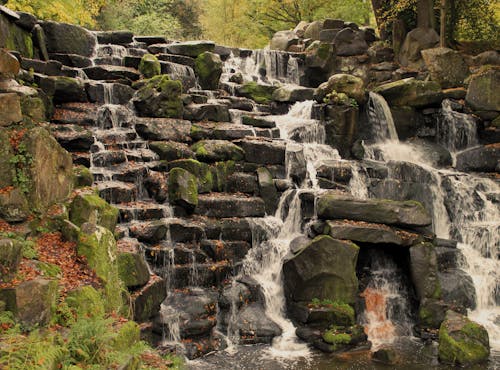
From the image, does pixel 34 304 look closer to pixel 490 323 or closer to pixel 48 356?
pixel 48 356

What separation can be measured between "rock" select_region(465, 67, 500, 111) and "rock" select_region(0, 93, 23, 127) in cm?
1703

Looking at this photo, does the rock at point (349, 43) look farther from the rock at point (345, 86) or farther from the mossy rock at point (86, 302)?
the mossy rock at point (86, 302)

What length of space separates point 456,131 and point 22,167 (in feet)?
53.9

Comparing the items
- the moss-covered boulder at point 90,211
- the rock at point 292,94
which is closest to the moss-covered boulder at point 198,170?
the moss-covered boulder at point 90,211

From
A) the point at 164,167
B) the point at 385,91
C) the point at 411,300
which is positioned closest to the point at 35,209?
the point at 164,167

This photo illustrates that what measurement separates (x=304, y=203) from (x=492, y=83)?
1051 cm

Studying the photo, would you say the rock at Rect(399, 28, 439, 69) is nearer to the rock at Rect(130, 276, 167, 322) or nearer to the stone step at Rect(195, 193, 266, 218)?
the stone step at Rect(195, 193, 266, 218)

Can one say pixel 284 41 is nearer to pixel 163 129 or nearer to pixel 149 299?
pixel 163 129

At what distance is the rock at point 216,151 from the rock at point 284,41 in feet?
43.3

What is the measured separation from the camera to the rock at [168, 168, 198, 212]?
42.6 feet

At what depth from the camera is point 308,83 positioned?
79.4 ft

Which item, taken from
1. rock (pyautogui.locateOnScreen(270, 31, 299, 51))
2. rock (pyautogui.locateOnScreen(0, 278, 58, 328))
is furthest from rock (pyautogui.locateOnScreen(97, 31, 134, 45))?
rock (pyautogui.locateOnScreen(0, 278, 58, 328))

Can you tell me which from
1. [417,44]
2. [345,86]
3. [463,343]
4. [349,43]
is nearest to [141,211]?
[463,343]

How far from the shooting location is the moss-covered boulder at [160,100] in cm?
1641
